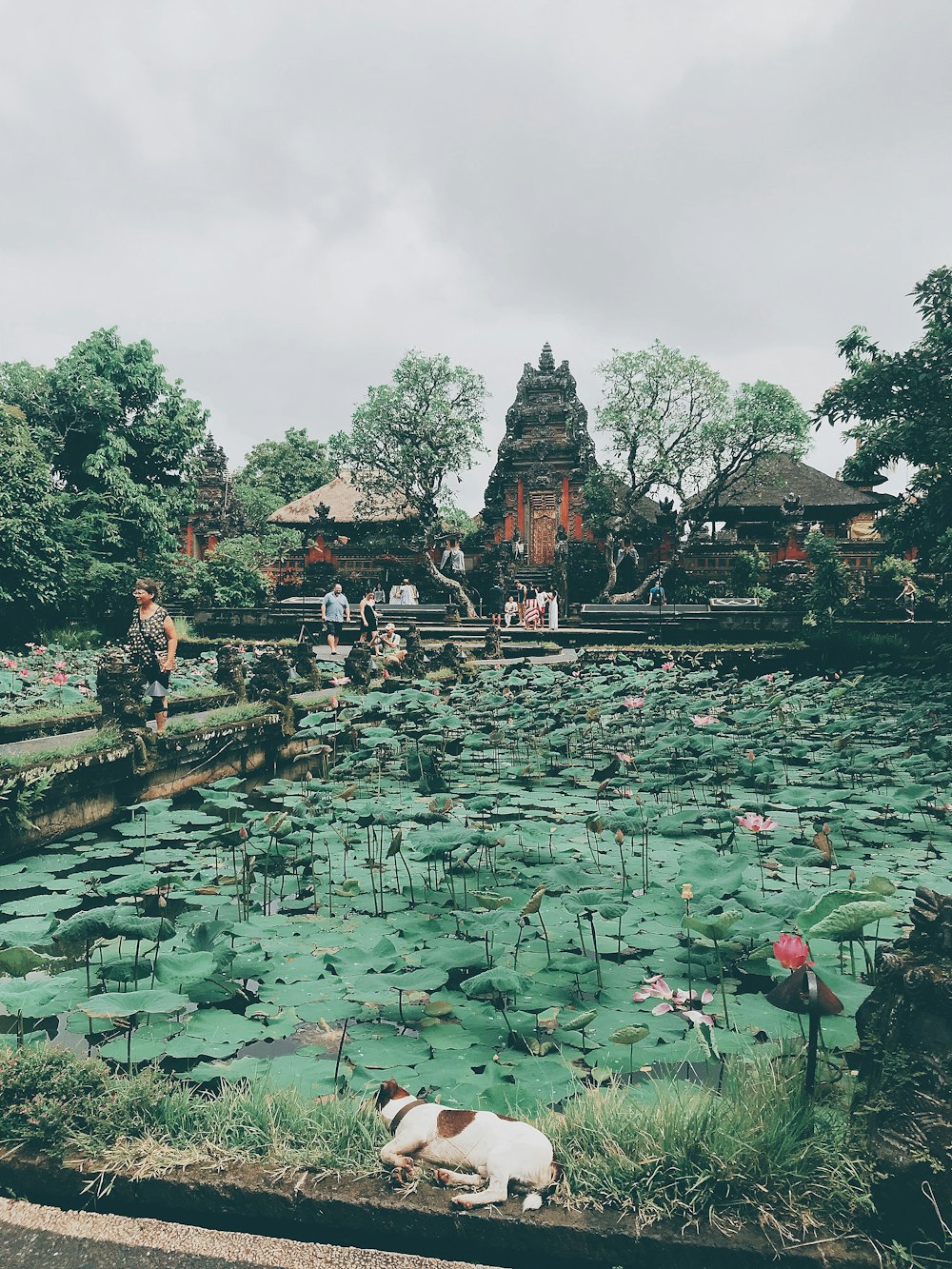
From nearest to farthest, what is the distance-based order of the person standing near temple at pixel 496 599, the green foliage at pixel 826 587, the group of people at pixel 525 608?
the green foliage at pixel 826 587, the group of people at pixel 525 608, the person standing near temple at pixel 496 599

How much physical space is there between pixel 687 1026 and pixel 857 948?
1018 mm

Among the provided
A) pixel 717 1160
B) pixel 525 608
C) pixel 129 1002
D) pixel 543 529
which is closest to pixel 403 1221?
pixel 717 1160

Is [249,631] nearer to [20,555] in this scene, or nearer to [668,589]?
[20,555]

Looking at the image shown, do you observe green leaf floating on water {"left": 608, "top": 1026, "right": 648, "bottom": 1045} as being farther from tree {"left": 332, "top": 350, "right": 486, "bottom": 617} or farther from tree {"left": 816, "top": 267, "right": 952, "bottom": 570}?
tree {"left": 332, "top": 350, "right": 486, "bottom": 617}

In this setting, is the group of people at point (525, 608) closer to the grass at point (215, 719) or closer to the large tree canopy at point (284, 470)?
the grass at point (215, 719)

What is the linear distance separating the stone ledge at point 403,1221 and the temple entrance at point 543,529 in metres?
26.0

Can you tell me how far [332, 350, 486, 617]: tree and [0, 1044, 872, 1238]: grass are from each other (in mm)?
22122

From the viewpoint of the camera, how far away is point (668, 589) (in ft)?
81.9

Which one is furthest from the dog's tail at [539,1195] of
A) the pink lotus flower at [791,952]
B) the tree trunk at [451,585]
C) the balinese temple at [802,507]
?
the balinese temple at [802,507]

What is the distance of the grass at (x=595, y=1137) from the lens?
155cm

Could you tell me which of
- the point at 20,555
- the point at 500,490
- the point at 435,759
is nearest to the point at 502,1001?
the point at 435,759

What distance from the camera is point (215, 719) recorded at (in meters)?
6.64

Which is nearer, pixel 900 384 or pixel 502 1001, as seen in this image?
pixel 502 1001

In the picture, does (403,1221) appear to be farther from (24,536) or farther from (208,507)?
(208,507)
